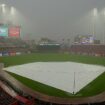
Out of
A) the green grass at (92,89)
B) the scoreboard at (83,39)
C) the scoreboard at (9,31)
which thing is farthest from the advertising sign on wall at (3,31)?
the green grass at (92,89)

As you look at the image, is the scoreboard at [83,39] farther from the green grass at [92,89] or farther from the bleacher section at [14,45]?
the green grass at [92,89]

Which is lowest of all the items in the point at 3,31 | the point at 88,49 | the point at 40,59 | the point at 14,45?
the point at 40,59

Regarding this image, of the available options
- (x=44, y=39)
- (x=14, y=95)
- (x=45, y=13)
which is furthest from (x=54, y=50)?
(x=14, y=95)

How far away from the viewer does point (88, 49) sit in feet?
50.6

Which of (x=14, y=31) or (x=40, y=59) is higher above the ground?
(x=14, y=31)

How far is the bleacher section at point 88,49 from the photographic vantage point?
1430 cm

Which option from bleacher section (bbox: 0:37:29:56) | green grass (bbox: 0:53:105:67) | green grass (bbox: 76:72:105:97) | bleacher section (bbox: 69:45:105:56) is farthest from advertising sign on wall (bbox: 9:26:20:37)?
green grass (bbox: 76:72:105:97)

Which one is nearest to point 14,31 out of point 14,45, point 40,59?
point 14,45

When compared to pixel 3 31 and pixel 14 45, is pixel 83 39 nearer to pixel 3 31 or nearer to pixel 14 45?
pixel 14 45

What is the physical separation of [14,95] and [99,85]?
73.3 inches

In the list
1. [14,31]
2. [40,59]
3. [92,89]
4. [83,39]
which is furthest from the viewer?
[83,39]

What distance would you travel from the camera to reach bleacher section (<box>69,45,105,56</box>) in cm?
1430

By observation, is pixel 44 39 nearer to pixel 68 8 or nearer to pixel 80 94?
pixel 68 8

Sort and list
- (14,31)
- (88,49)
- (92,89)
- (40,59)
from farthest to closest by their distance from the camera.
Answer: (14,31), (88,49), (40,59), (92,89)
